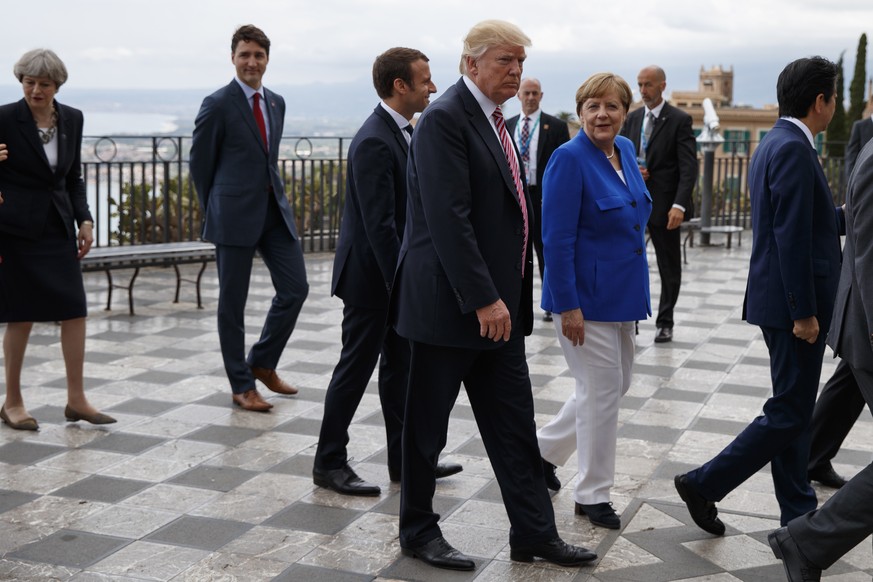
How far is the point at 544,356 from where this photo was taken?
25.2ft

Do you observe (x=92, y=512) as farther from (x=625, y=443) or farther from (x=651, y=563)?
(x=625, y=443)

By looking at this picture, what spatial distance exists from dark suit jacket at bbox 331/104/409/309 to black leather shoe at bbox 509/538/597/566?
3.85ft

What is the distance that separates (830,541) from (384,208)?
198cm

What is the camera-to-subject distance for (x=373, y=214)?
450 centimetres

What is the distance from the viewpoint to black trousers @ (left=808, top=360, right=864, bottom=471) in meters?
4.87

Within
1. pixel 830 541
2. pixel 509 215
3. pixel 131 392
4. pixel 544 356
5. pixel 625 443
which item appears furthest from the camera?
pixel 544 356

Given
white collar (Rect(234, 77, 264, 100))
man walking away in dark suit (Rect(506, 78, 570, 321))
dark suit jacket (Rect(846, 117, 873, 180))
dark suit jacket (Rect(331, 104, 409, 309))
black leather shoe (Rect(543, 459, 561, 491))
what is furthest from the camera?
man walking away in dark suit (Rect(506, 78, 570, 321))

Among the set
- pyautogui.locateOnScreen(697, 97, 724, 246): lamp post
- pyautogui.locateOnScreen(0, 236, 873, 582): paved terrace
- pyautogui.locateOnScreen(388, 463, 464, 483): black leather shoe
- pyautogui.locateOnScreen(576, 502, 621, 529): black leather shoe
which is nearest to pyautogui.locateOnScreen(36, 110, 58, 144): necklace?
pyautogui.locateOnScreen(0, 236, 873, 582): paved terrace

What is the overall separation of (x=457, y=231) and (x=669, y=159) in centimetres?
526

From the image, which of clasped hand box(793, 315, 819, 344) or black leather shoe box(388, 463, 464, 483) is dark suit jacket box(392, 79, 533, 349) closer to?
clasped hand box(793, 315, 819, 344)

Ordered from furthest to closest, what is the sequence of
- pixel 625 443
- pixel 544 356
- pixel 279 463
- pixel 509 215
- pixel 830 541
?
pixel 544 356 → pixel 625 443 → pixel 279 463 → pixel 509 215 → pixel 830 541

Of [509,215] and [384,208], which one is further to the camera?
[384,208]

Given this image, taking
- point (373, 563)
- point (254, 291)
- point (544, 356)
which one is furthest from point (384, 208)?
point (254, 291)

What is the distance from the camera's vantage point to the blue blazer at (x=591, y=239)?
4.21m
